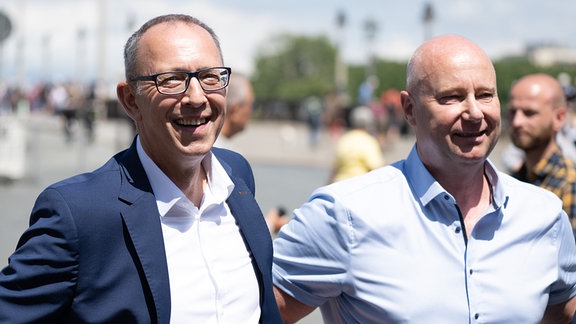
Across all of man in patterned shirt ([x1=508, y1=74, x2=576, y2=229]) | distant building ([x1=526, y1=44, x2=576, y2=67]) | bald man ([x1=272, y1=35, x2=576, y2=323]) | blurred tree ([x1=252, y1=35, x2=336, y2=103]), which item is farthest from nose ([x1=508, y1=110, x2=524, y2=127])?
distant building ([x1=526, y1=44, x2=576, y2=67])

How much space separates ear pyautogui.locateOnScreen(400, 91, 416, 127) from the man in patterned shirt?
1.78 meters

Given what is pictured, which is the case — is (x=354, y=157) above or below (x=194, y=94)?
below

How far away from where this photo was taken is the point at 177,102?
256 centimetres

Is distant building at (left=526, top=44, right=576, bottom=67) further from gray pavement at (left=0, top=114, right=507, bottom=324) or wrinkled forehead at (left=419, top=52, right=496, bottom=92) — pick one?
wrinkled forehead at (left=419, top=52, right=496, bottom=92)

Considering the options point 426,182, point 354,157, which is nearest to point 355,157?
point 354,157

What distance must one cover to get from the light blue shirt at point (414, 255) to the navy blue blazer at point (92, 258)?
0.70 meters

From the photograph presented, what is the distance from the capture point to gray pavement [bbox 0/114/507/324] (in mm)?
13129

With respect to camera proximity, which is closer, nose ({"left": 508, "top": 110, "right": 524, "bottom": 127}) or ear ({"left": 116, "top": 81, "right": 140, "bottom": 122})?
ear ({"left": 116, "top": 81, "right": 140, "bottom": 122})

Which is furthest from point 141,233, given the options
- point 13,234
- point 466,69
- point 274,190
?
point 274,190

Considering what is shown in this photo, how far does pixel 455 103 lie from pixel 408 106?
23cm

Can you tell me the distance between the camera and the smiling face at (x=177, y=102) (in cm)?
256

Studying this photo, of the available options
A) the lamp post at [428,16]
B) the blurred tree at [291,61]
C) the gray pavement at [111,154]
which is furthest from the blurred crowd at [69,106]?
the blurred tree at [291,61]

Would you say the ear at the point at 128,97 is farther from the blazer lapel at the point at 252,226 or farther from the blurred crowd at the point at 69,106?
the blurred crowd at the point at 69,106

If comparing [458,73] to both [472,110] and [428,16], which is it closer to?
[472,110]
